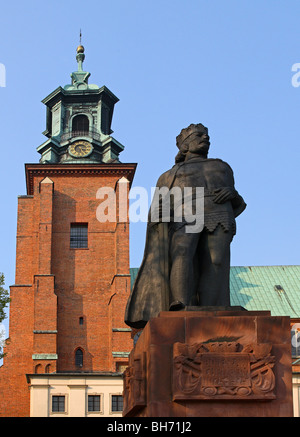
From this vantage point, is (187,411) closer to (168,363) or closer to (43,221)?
(168,363)

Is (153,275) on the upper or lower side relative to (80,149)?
lower

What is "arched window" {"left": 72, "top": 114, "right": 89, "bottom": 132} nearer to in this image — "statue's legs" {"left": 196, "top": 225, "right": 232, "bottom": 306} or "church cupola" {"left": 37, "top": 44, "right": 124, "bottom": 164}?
"church cupola" {"left": 37, "top": 44, "right": 124, "bottom": 164}

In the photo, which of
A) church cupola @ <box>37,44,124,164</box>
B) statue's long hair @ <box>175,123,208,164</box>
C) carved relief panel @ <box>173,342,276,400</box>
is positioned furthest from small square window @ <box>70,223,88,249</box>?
carved relief panel @ <box>173,342,276,400</box>

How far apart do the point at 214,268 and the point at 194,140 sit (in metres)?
1.81

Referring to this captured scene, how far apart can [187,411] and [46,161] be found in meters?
45.4

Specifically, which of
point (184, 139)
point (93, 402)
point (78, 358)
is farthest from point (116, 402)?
point (184, 139)

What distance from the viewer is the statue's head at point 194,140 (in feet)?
33.1

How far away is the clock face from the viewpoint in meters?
53.0

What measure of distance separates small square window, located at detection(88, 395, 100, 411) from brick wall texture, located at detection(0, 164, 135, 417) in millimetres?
2878

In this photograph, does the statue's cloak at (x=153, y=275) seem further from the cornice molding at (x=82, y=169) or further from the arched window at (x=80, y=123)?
the arched window at (x=80, y=123)

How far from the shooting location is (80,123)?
2153 inches

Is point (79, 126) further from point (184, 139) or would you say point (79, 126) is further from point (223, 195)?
point (223, 195)

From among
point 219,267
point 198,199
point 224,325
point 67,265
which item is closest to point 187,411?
point 224,325
